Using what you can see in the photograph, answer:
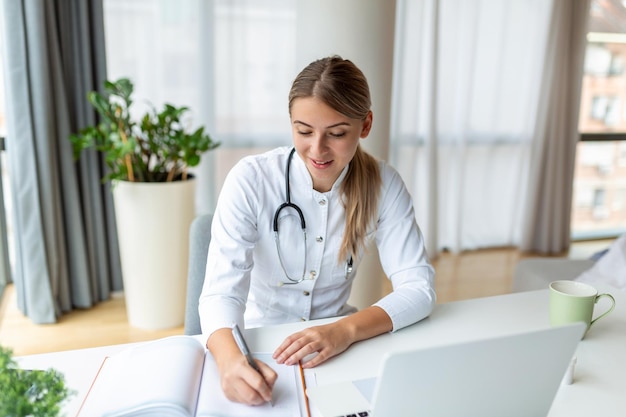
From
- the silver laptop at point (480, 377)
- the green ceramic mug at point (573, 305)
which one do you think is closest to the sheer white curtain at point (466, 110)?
the green ceramic mug at point (573, 305)

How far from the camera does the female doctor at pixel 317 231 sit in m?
1.22

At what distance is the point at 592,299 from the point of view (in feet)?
3.91

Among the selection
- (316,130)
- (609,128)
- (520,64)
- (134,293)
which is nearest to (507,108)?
(520,64)

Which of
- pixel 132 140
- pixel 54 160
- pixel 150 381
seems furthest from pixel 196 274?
pixel 54 160

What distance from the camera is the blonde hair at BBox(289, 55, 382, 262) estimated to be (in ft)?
4.04

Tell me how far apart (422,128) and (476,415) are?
2.96 m

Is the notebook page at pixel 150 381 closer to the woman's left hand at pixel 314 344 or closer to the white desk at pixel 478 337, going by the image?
the white desk at pixel 478 337

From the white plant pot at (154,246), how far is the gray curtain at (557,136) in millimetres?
2371

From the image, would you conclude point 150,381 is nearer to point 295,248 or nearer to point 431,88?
point 295,248

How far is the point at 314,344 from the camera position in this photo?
3.56ft

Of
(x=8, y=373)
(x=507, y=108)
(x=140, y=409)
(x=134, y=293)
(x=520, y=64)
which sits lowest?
(x=134, y=293)

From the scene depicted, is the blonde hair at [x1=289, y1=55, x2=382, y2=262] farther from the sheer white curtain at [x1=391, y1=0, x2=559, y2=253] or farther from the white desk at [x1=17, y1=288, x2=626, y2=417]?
the sheer white curtain at [x1=391, y1=0, x2=559, y2=253]

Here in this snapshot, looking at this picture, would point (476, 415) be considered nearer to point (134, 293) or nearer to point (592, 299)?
point (592, 299)

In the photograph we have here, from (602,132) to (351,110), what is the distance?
139 inches
